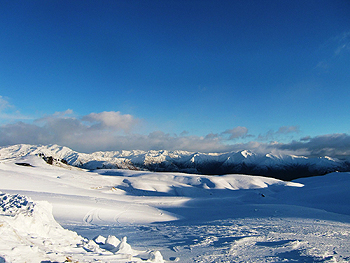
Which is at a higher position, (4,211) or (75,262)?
(4,211)

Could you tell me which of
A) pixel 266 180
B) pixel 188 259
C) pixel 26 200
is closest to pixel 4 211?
pixel 26 200

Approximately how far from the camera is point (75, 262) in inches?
168

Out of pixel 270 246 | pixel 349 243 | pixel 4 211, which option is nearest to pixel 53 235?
pixel 4 211

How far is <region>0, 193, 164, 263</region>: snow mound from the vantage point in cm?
421

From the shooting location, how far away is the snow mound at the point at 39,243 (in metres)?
4.21

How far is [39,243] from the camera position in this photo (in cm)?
511

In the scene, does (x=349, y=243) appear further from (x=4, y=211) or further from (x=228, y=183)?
(x=228, y=183)

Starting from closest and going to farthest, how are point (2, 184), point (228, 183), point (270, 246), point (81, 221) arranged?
1. point (270, 246)
2. point (81, 221)
3. point (2, 184)
4. point (228, 183)

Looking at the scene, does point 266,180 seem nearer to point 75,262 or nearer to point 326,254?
point 326,254

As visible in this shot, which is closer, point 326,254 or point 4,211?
point 4,211

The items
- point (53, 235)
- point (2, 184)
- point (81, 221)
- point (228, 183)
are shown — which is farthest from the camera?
point (228, 183)

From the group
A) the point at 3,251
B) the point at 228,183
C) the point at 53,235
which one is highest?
A: the point at 3,251

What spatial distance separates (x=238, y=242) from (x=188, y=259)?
2.76m

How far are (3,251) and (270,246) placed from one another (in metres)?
8.01
